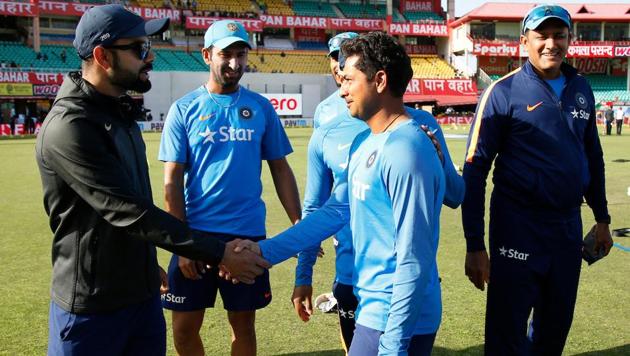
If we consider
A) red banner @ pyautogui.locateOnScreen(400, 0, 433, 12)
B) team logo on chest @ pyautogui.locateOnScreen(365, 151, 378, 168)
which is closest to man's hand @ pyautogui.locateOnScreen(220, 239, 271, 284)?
team logo on chest @ pyautogui.locateOnScreen(365, 151, 378, 168)

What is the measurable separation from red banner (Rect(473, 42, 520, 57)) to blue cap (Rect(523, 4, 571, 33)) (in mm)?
55943

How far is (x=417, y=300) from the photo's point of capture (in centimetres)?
223

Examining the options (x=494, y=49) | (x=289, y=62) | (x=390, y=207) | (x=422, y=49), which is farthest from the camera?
(x=422, y=49)

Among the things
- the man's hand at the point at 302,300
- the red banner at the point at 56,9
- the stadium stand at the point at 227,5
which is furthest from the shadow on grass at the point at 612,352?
the stadium stand at the point at 227,5

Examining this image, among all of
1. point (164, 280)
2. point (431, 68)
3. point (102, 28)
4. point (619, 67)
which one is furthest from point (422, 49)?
point (102, 28)

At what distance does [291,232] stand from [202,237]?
16.9 inches

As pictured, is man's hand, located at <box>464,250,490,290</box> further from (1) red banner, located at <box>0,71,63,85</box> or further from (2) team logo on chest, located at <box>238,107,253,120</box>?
(1) red banner, located at <box>0,71,63,85</box>

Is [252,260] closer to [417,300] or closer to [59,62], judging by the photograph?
[417,300]

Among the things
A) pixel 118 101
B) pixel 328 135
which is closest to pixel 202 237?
pixel 118 101

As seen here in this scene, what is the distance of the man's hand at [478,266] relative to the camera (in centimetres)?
364

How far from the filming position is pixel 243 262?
311cm

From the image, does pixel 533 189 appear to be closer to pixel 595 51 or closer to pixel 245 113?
pixel 245 113

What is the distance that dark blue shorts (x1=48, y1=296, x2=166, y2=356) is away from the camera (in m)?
2.73

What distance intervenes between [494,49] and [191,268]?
57.5 m
